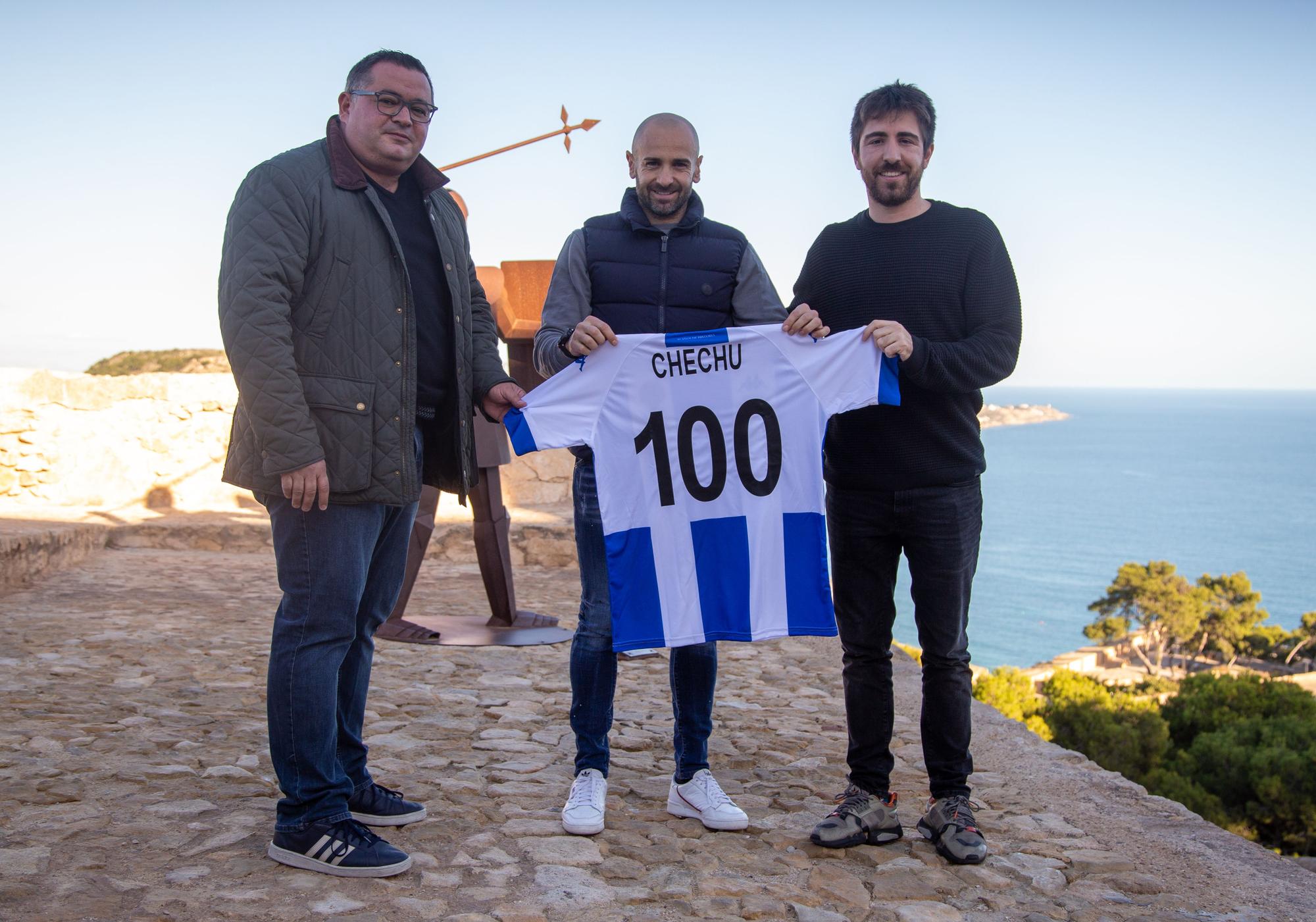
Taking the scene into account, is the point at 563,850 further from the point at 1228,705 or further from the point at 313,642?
the point at 1228,705

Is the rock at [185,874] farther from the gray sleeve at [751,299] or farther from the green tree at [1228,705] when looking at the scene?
the green tree at [1228,705]

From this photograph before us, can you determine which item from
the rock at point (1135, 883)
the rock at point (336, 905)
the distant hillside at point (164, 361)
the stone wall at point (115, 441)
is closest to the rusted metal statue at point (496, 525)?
the rock at point (336, 905)

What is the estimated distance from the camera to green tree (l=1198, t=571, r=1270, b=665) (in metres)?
43.1

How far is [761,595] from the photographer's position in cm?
348

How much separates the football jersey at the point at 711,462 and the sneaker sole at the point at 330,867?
953 mm

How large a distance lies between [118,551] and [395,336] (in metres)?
8.04

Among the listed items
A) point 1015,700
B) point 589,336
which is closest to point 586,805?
point 589,336

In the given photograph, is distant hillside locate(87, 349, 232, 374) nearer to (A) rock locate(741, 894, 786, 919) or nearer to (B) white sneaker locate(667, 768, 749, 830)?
(B) white sneaker locate(667, 768, 749, 830)

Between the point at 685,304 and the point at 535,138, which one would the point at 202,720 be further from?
the point at 535,138

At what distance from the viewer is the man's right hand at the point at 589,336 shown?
338 cm

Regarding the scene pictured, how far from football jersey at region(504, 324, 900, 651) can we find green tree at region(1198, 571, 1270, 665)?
4602cm

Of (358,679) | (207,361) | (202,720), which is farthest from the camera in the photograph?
(207,361)

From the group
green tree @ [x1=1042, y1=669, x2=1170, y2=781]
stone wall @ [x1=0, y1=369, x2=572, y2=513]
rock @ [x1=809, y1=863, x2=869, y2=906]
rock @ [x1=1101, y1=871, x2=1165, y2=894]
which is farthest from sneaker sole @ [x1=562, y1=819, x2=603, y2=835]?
green tree @ [x1=1042, y1=669, x2=1170, y2=781]

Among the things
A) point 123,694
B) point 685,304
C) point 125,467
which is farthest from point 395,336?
point 125,467
